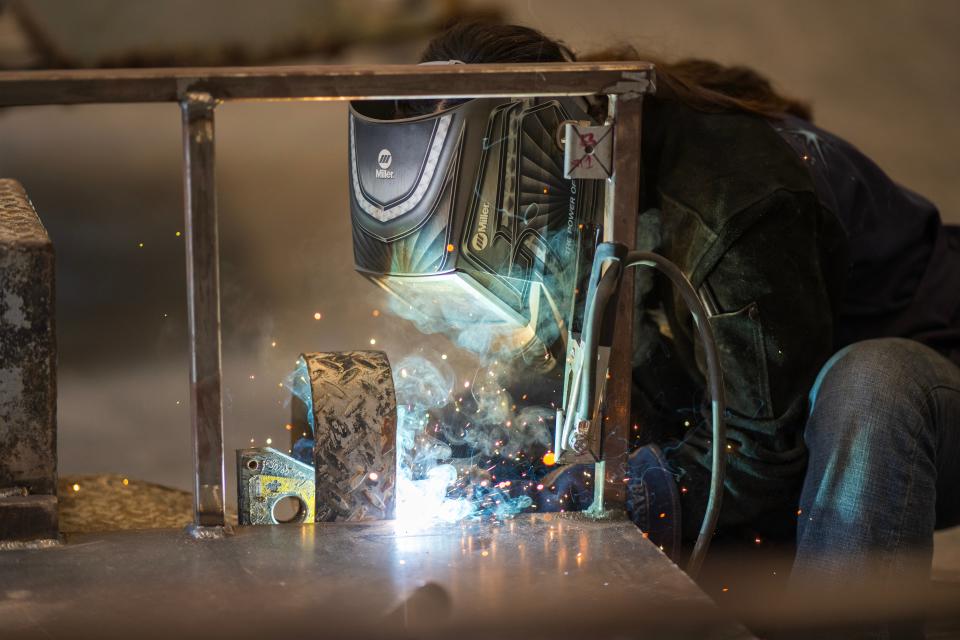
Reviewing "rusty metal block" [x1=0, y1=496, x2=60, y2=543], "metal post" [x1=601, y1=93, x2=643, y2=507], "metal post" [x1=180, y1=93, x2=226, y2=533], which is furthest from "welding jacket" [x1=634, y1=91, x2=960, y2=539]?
"rusty metal block" [x1=0, y1=496, x2=60, y2=543]

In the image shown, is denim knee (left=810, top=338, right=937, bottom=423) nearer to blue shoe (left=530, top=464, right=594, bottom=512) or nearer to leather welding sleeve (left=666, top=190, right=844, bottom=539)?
leather welding sleeve (left=666, top=190, right=844, bottom=539)

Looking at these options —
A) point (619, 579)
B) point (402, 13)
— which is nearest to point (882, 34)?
point (402, 13)

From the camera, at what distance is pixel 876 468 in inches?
57.4

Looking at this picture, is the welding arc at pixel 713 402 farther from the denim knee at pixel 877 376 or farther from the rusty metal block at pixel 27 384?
the rusty metal block at pixel 27 384

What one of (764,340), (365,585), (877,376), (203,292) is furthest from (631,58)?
(365,585)

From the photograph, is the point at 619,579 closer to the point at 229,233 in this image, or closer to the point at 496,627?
the point at 496,627

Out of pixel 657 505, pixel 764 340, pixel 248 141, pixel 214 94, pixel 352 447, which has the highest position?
pixel 248 141

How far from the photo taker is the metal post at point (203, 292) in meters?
1.17

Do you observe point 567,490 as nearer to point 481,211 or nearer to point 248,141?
point 481,211

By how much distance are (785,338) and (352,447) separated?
2.06ft

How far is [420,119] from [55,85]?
515 millimetres

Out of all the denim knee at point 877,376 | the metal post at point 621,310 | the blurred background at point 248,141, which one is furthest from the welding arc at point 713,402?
the blurred background at point 248,141

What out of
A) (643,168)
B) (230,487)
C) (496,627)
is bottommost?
(230,487)

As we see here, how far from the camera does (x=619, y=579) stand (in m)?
1.09
